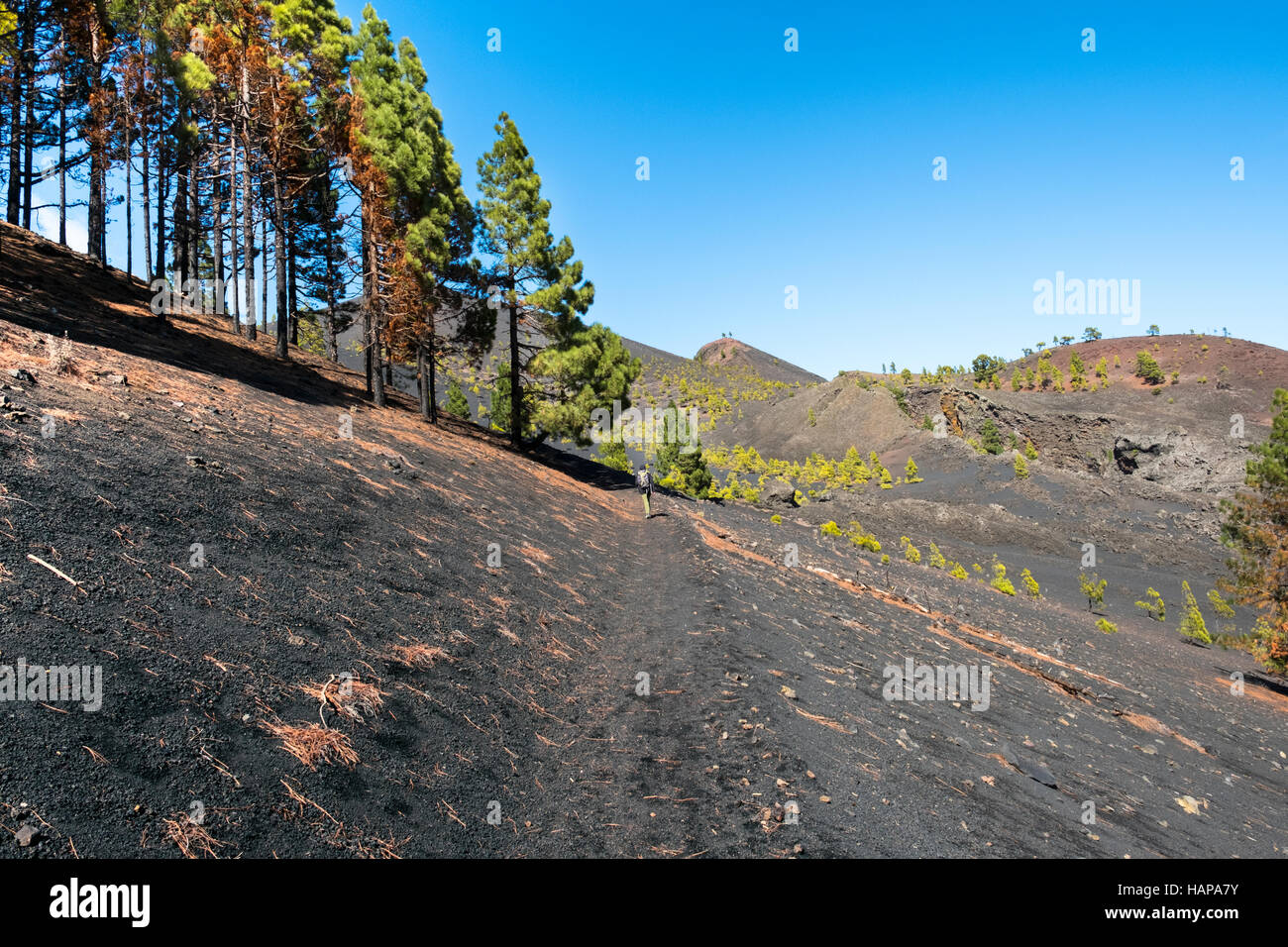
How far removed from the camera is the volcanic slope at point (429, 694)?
152 inches

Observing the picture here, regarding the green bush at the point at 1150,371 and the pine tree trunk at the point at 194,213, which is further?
the green bush at the point at 1150,371

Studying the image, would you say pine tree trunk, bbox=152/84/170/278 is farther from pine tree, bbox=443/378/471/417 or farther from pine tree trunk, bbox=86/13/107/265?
pine tree, bbox=443/378/471/417

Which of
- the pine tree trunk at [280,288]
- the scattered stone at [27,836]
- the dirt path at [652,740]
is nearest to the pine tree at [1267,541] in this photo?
the dirt path at [652,740]

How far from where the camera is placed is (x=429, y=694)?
5711mm

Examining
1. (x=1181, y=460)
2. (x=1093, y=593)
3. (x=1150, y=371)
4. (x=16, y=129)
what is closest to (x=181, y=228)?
(x=16, y=129)

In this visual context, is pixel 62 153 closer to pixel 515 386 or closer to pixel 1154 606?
pixel 515 386

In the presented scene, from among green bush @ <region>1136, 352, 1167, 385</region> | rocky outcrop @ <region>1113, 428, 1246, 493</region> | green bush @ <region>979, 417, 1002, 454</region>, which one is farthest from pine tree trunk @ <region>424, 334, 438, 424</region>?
green bush @ <region>1136, 352, 1167, 385</region>

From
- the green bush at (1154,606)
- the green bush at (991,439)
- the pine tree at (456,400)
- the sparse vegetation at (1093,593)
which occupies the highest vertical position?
the pine tree at (456,400)

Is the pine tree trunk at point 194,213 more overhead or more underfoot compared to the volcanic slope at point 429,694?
more overhead

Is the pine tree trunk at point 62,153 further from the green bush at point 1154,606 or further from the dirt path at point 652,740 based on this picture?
the green bush at point 1154,606

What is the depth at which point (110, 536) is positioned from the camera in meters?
5.39

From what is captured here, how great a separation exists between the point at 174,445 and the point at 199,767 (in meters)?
5.86
